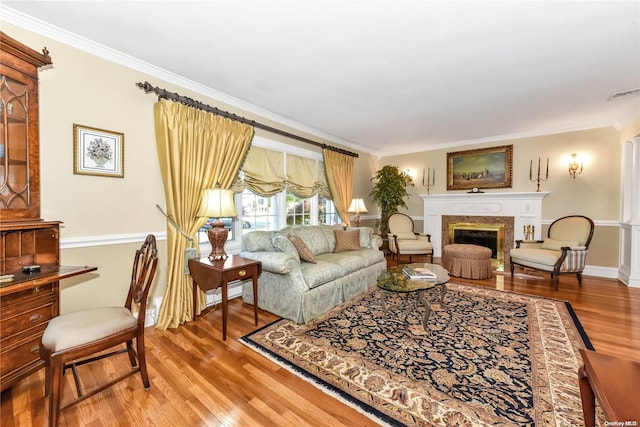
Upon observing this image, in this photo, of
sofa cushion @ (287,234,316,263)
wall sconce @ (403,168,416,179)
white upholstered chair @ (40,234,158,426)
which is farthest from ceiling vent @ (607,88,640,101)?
white upholstered chair @ (40,234,158,426)

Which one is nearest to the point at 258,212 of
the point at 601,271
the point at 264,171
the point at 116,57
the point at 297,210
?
the point at 264,171

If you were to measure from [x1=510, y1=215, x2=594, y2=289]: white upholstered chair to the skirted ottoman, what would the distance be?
0.49m

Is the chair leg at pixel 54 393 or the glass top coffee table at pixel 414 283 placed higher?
the glass top coffee table at pixel 414 283

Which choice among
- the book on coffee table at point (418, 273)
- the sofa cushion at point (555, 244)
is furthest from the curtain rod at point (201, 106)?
the sofa cushion at point (555, 244)

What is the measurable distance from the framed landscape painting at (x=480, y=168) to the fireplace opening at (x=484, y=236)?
0.79 metres

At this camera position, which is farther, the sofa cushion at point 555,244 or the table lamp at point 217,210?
the sofa cushion at point 555,244

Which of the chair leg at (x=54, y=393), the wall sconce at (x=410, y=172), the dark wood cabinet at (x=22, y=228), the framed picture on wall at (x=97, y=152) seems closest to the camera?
the chair leg at (x=54, y=393)

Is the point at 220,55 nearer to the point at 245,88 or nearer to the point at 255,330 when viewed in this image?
the point at 245,88

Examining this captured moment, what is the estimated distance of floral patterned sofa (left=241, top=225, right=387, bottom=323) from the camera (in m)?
2.69

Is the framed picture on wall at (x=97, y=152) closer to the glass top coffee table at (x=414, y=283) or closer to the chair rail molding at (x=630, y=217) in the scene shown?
the glass top coffee table at (x=414, y=283)

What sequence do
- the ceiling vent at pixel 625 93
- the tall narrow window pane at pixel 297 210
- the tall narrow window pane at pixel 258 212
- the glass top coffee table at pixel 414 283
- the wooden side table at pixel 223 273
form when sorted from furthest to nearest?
the tall narrow window pane at pixel 297 210
the tall narrow window pane at pixel 258 212
the ceiling vent at pixel 625 93
the glass top coffee table at pixel 414 283
the wooden side table at pixel 223 273

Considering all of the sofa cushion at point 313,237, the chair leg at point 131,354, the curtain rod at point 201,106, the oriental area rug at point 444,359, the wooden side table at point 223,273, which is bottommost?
the oriental area rug at point 444,359

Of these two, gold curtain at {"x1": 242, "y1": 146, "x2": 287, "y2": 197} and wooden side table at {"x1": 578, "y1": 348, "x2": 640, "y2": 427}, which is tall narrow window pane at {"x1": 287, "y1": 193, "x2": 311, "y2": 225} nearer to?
gold curtain at {"x1": 242, "y1": 146, "x2": 287, "y2": 197}

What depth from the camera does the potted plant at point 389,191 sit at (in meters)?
5.73
